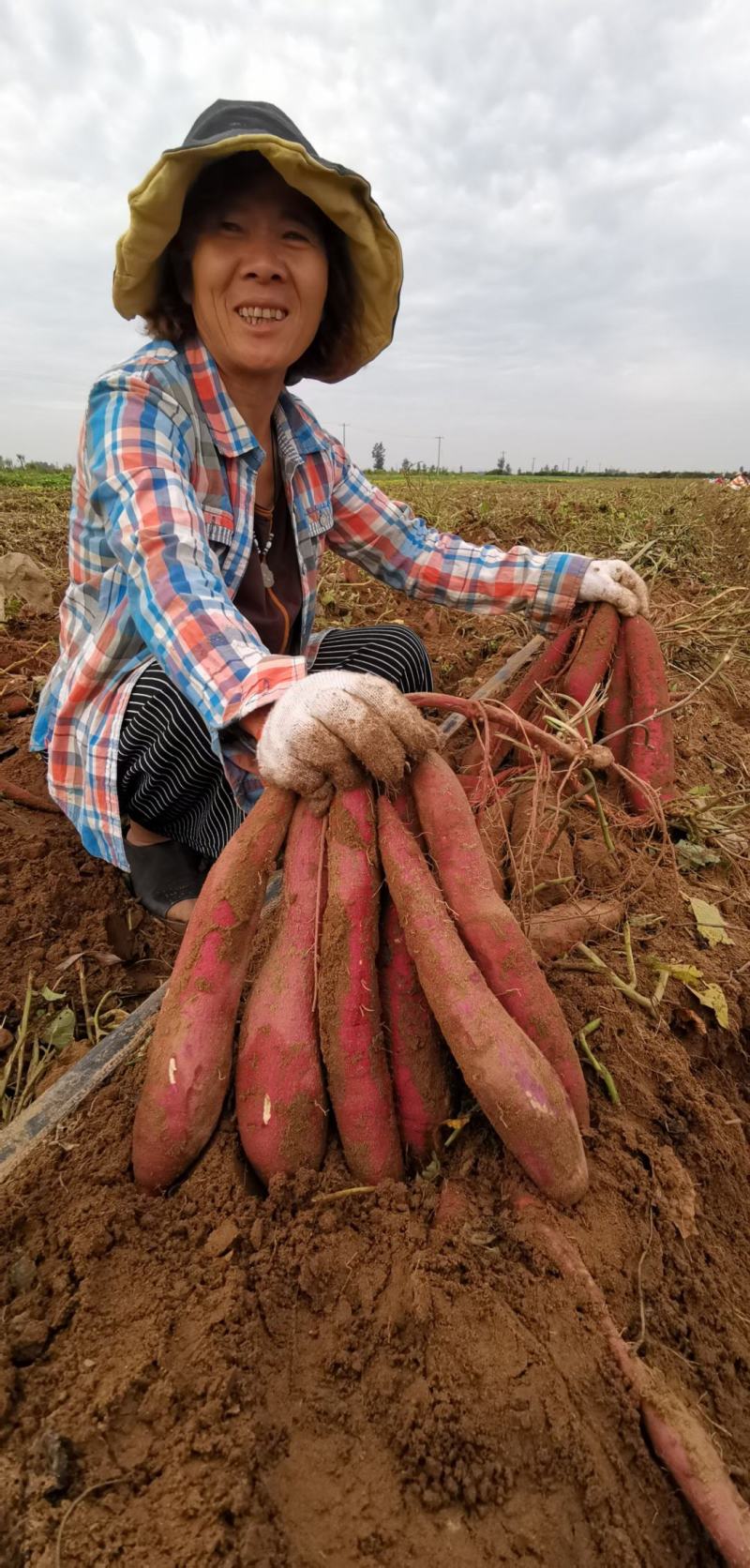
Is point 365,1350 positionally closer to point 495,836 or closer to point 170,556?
point 495,836

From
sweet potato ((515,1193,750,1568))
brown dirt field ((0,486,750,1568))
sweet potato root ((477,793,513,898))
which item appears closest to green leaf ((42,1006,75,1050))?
brown dirt field ((0,486,750,1568))

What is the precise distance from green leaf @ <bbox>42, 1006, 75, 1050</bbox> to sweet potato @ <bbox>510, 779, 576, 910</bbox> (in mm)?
1131

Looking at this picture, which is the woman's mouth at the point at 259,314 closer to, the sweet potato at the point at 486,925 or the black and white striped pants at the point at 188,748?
the black and white striped pants at the point at 188,748

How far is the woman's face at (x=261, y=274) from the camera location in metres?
1.76

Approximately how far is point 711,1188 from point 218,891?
3.43 feet

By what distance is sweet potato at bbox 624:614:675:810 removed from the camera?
7.98 ft

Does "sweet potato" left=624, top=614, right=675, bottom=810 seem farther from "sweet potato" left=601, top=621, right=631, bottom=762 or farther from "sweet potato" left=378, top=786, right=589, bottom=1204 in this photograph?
"sweet potato" left=378, top=786, right=589, bottom=1204

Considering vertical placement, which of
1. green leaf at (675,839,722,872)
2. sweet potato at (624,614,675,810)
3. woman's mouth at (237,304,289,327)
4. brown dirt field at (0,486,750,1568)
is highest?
woman's mouth at (237,304,289,327)

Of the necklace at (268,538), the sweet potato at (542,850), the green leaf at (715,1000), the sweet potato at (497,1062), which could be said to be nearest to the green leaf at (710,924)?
the green leaf at (715,1000)

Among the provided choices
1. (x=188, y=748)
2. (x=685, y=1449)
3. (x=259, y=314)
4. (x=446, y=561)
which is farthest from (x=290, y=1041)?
(x=446, y=561)

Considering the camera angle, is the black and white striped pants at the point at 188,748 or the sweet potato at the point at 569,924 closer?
the sweet potato at the point at 569,924

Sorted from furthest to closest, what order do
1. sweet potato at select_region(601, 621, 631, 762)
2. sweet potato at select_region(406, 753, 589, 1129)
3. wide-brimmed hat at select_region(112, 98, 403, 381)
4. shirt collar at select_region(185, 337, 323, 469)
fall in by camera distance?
sweet potato at select_region(601, 621, 631, 762) < shirt collar at select_region(185, 337, 323, 469) < wide-brimmed hat at select_region(112, 98, 403, 381) < sweet potato at select_region(406, 753, 589, 1129)

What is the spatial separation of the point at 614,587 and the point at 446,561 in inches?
21.7

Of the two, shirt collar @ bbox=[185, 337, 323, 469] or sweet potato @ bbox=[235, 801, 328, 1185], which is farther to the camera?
shirt collar @ bbox=[185, 337, 323, 469]
